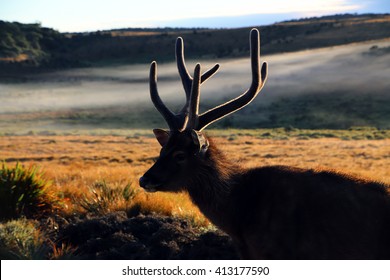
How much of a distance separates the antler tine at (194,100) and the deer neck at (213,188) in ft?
1.26

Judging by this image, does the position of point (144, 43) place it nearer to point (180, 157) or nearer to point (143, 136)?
point (143, 136)

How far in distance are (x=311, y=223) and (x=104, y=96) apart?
83.8m

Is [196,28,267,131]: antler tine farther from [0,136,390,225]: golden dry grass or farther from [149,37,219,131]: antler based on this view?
[0,136,390,225]: golden dry grass

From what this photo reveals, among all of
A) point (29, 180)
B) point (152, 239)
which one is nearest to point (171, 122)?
point (152, 239)

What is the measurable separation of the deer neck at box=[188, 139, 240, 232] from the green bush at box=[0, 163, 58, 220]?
4.59 meters

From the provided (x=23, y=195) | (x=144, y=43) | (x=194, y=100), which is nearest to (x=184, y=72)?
(x=194, y=100)

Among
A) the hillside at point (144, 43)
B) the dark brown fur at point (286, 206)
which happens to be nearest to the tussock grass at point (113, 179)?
the dark brown fur at point (286, 206)

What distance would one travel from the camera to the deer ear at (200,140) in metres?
6.36

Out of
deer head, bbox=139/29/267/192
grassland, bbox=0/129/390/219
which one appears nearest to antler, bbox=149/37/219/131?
deer head, bbox=139/29/267/192

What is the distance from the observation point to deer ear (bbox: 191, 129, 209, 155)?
636 centimetres

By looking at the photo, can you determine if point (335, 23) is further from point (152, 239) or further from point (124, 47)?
point (152, 239)

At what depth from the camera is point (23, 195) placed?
34.0 feet

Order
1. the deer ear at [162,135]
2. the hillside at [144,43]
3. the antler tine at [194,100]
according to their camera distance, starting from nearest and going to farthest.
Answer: the antler tine at [194,100]
the deer ear at [162,135]
the hillside at [144,43]

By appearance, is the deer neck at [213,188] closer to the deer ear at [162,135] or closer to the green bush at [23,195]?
the deer ear at [162,135]
